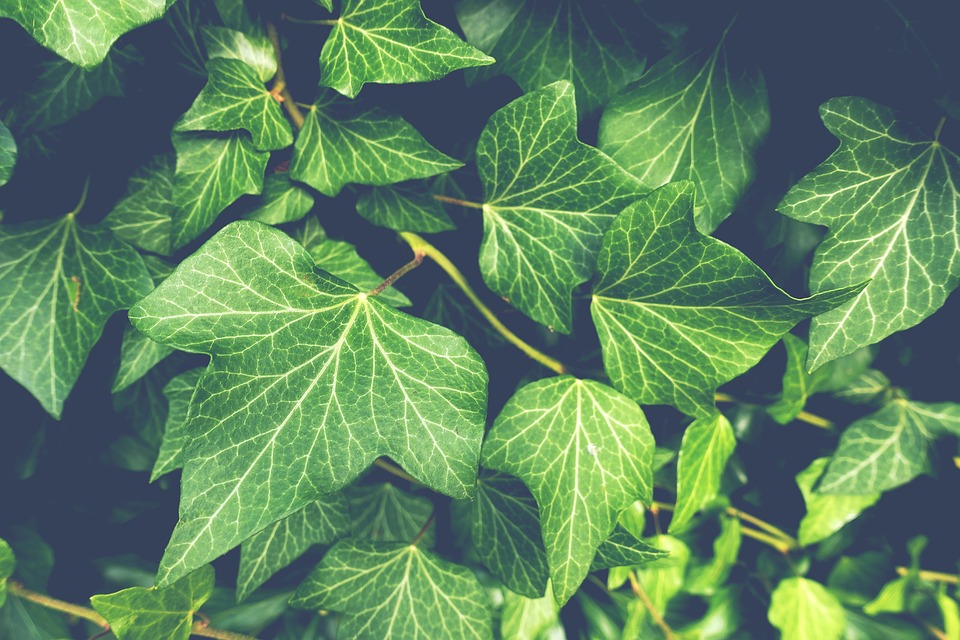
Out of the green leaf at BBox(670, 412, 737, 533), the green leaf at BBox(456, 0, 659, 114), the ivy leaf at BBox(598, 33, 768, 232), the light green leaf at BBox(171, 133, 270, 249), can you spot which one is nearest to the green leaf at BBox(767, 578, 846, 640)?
the green leaf at BBox(670, 412, 737, 533)

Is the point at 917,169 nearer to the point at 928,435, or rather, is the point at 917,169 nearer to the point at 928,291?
the point at 928,291

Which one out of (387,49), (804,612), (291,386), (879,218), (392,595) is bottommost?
(804,612)

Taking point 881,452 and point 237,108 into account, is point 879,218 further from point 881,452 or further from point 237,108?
point 237,108

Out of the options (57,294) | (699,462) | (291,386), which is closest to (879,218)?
(699,462)

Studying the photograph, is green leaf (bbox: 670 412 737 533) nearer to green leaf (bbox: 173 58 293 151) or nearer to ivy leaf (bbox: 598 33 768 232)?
A: ivy leaf (bbox: 598 33 768 232)

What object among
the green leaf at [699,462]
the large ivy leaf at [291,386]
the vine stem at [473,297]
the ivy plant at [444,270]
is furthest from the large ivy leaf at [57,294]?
the green leaf at [699,462]
